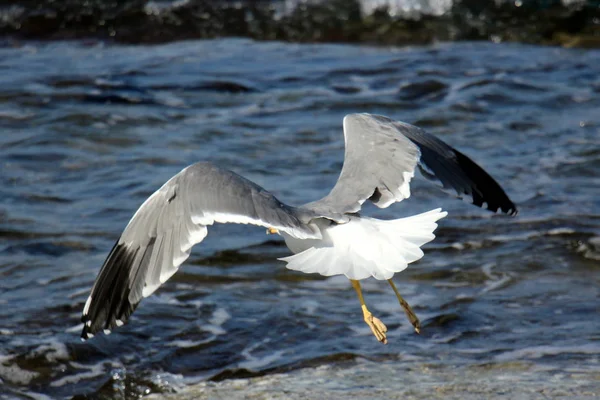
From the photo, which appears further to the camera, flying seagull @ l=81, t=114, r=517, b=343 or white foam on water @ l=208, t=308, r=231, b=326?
white foam on water @ l=208, t=308, r=231, b=326

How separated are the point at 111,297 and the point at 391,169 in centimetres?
136

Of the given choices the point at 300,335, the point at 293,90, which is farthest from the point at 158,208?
the point at 293,90

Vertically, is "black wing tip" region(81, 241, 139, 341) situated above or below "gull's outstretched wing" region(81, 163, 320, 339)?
below

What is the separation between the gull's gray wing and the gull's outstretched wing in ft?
1.25

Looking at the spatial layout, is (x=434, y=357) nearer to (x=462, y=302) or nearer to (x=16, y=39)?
(x=462, y=302)

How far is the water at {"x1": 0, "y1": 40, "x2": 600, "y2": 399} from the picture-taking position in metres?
4.66

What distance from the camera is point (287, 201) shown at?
6801 millimetres

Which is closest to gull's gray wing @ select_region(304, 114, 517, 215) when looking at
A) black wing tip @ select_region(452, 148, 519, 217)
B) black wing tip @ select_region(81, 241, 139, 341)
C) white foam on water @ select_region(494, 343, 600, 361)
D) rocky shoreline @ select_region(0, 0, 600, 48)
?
black wing tip @ select_region(452, 148, 519, 217)

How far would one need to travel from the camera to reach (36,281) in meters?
5.64

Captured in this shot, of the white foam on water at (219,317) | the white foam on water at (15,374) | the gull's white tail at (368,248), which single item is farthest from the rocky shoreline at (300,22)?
the gull's white tail at (368,248)

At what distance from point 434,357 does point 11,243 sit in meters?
3.01

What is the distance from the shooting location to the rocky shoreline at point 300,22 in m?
11.6

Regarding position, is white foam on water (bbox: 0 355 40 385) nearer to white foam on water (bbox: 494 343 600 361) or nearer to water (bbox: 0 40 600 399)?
water (bbox: 0 40 600 399)

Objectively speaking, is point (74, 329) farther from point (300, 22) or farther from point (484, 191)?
point (300, 22)
